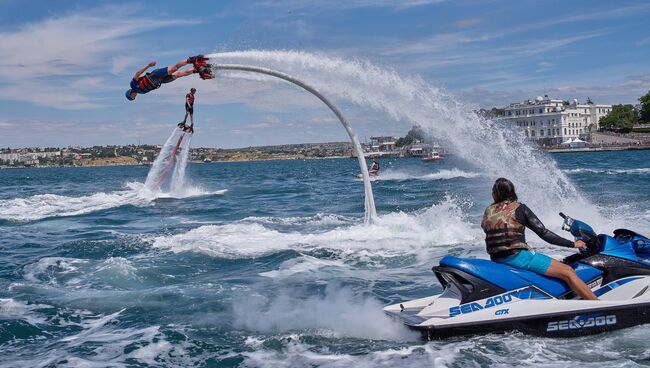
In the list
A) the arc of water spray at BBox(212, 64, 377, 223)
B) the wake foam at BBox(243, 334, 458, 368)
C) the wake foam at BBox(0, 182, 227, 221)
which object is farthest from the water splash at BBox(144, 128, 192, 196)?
the wake foam at BBox(243, 334, 458, 368)

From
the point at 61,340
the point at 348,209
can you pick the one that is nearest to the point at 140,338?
the point at 61,340

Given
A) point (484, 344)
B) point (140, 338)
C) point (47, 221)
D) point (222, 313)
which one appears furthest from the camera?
point (47, 221)

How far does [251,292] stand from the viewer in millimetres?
11586

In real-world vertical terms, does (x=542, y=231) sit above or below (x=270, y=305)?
above

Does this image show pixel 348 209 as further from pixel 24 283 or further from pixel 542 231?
pixel 542 231

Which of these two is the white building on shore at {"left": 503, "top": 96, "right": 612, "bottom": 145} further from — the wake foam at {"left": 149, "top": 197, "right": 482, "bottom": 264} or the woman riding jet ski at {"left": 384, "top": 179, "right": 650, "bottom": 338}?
the woman riding jet ski at {"left": 384, "top": 179, "right": 650, "bottom": 338}

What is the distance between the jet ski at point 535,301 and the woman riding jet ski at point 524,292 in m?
0.01

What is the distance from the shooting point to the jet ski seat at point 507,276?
7891 mm

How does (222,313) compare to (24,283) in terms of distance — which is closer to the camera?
(222,313)

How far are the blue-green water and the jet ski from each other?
159 mm

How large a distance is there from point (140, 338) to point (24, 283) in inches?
206

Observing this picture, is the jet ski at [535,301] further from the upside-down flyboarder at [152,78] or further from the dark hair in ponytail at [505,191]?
the upside-down flyboarder at [152,78]

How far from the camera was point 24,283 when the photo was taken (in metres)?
13.1

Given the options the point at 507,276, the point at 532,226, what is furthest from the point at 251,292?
the point at 532,226
